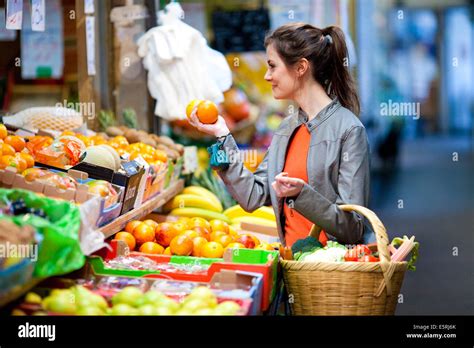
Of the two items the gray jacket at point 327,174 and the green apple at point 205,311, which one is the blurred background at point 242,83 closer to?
the gray jacket at point 327,174

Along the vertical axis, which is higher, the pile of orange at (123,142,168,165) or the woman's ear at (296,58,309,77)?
the woman's ear at (296,58,309,77)

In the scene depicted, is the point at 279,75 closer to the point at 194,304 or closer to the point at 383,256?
the point at 383,256

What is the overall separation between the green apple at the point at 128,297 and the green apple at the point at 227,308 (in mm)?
331

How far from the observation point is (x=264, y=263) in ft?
12.6

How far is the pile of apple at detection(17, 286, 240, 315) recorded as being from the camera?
3.21 metres

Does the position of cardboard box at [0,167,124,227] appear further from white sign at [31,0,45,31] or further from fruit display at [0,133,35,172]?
white sign at [31,0,45,31]

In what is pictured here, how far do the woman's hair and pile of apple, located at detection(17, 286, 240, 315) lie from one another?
5.30 feet

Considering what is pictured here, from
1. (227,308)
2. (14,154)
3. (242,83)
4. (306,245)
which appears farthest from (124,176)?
(242,83)

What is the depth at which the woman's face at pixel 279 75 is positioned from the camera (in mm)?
4426

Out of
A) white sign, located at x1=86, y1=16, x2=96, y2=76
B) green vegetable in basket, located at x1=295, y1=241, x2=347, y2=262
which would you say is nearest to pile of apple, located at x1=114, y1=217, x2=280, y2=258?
green vegetable in basket, located at x1=295, y1=241, x2=347, y2=262

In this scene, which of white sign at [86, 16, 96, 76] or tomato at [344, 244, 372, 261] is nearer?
tomato at [344, 244, 372, 261]

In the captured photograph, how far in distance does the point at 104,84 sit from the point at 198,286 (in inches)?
123

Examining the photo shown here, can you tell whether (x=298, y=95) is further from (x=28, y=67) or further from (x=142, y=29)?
(x=28, y=67)
